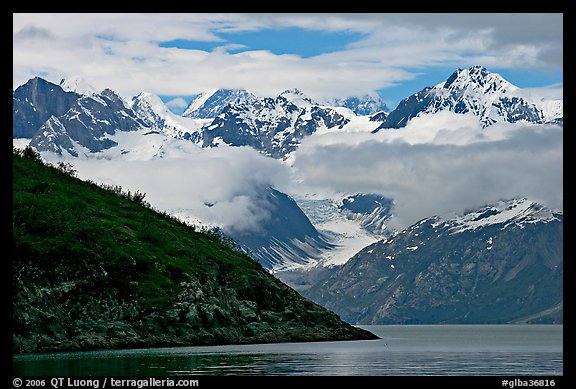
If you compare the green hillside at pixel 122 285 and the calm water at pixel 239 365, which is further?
the green hillside at pixel 122 285

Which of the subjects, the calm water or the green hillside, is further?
the green hillside

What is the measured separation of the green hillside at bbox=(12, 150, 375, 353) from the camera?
136 metres

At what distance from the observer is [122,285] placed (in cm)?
15125

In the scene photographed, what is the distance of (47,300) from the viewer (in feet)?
448

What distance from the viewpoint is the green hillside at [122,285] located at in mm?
136500

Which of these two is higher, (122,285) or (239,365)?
(239,365)

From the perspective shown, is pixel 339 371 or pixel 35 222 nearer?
pixel 339 371

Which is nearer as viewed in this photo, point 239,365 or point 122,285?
point 239,365
